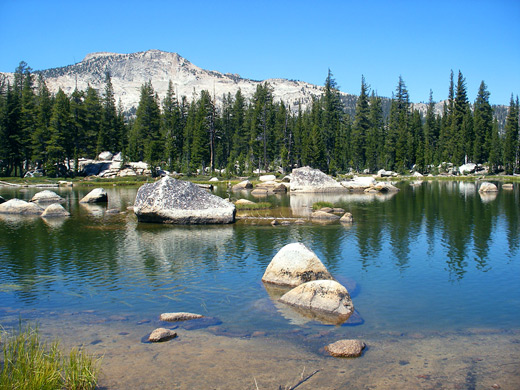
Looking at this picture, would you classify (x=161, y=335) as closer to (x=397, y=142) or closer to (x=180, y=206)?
(x=180, y=206)

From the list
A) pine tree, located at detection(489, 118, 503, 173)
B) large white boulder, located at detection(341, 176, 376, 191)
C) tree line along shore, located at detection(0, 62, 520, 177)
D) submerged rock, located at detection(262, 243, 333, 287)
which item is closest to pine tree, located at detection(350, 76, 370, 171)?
tree line along shore, located at detection(0, 62, 520, 177)

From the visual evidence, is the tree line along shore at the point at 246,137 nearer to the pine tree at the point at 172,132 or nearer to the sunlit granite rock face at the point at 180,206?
the pine tree at the point at 172,132

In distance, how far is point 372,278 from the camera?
16.7m

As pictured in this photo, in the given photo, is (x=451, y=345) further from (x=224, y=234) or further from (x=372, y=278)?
(x=224, y=234)

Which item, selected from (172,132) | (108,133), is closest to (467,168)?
(172,132)

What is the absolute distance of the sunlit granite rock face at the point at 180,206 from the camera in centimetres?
2852

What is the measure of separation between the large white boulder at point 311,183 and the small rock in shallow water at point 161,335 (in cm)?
4891

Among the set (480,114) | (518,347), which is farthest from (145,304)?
(480,114)

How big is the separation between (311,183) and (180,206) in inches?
1313

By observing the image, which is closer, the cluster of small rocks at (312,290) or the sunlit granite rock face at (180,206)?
the cluster of small rocks at (312,290)

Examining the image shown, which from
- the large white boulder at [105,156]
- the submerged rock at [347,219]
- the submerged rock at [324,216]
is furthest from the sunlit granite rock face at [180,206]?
the large white boulder at [105,156]

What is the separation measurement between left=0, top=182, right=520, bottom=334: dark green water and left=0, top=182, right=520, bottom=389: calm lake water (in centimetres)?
8

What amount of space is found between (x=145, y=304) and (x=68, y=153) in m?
77.3

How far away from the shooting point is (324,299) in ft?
41.9
